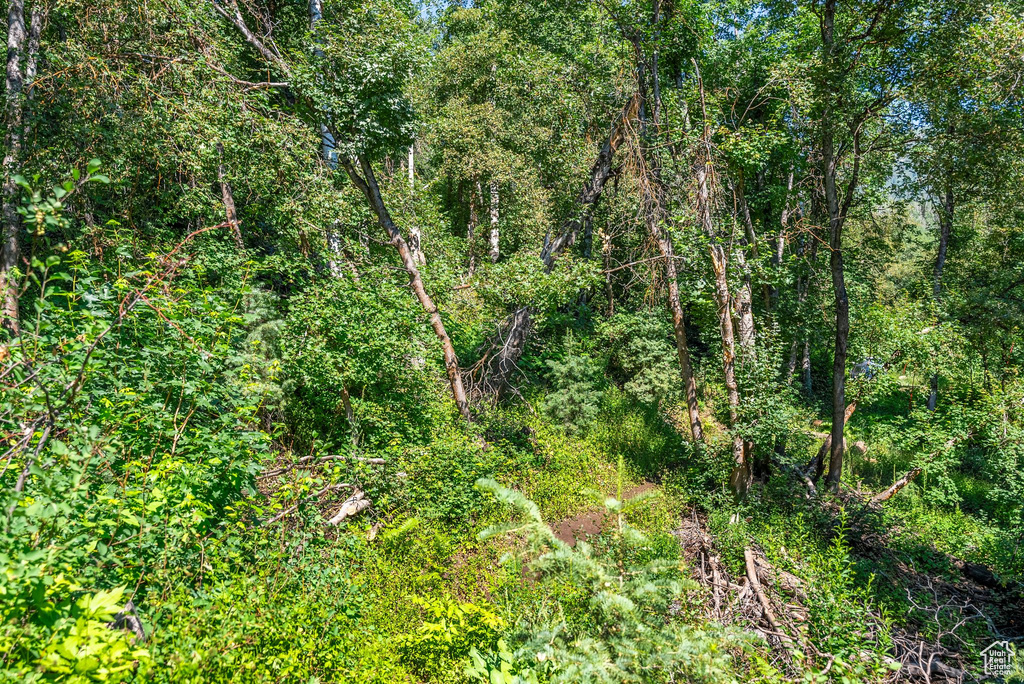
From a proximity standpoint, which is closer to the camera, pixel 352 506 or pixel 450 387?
pixel 352 506

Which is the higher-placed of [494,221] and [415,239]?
[494,221]

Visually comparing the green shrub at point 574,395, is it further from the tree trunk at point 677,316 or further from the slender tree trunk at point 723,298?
the slender tree trunk at point 723,298

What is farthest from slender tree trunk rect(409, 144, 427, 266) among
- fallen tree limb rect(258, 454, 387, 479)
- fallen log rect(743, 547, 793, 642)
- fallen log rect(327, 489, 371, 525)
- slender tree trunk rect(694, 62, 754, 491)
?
fallen log rect(743, 547, 793, 642)

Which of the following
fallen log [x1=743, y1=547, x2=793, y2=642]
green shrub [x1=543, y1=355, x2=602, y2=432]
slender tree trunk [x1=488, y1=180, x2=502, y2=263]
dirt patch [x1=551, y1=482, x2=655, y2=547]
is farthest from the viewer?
slender tree trunk [x1=488, y1=180, x2=502, y2=263]

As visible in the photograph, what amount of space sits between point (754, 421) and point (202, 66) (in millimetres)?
9526

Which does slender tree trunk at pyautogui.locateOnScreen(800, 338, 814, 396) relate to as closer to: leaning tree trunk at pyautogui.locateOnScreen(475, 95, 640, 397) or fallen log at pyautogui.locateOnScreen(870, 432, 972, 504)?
fallen log at pyautogui.locateOnScreen(870, 432, 972, 504)

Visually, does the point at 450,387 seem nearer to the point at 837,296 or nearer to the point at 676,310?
the point at 676,310

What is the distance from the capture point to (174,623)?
10.5 feet

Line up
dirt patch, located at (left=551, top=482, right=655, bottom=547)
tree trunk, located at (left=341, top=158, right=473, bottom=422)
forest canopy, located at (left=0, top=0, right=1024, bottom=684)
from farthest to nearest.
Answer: tree trunk, located at (left=341, top=158, right=473, bottom=422)
dirt patch, located at (left=551, top=482, right=655, bottom=547)
forest canopy, located at (left=0, top=0, right=1024, bottom=684)

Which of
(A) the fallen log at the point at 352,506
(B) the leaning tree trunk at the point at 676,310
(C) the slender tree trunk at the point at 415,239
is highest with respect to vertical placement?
(C) the slender tree trunk at the point at 415,239

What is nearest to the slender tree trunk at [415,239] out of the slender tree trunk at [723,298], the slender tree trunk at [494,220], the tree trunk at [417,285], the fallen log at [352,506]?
the tree trunk at [417,285]

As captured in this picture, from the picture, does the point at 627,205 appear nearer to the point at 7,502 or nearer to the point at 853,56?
the point at 853,56

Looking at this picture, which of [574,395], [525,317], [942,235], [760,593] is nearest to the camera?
[760,593]

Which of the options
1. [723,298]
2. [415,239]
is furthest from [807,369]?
[415,239]
